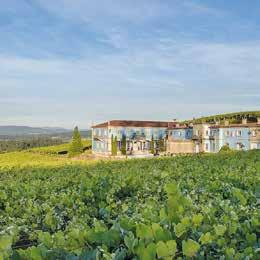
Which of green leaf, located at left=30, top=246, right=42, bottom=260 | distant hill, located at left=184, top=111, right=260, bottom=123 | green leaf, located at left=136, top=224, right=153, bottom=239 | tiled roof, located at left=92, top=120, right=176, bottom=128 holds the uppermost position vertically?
distant hill, located at left=184, top=111, right=260, bottom=123

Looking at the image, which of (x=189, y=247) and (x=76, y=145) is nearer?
(x=189, y=247)

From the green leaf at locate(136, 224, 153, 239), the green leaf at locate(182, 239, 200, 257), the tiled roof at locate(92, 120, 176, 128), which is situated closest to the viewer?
the green leaf at locate(182, 239, 200, 257)

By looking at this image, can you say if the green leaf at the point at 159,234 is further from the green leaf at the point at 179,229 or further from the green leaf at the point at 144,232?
the green leaf at the point at 179,229

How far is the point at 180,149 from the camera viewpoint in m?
66.0

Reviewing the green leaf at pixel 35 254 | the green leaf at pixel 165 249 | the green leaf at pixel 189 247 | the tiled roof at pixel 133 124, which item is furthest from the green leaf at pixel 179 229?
the tiled roof at pixel 133 124

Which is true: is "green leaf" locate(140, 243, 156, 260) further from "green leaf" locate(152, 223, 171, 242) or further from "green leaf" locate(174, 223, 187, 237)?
"green leaf" locate(174, 223, 187, 237)

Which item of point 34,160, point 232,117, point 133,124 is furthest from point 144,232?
point 232,117

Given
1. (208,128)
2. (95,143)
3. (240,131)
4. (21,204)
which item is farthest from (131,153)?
(21,204)

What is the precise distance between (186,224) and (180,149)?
6391 centimetres

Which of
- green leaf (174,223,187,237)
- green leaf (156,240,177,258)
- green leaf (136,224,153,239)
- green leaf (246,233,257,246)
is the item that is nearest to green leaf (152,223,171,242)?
green leaf (136,224,153,239)

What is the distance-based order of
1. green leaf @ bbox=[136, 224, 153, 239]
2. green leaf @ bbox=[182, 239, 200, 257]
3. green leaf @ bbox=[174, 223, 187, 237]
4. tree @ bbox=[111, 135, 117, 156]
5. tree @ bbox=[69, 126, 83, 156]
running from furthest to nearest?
tree @ bbox=[111, 135, 117, 156]
tree @ bbox=[69, 126, 83, 156]
green leaf @ bbox=[174, 223, 187, 237]
green leaf @ bbox=[136, 224, 153, 239]
green leaf @ bbox=[182, 239, 200, 257]

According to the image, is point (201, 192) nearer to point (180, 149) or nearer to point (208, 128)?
point (208, 128)

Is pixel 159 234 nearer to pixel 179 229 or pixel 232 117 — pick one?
pixel 179 229

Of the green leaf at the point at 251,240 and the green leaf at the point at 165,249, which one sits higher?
the green leaf at the point at 165,249
